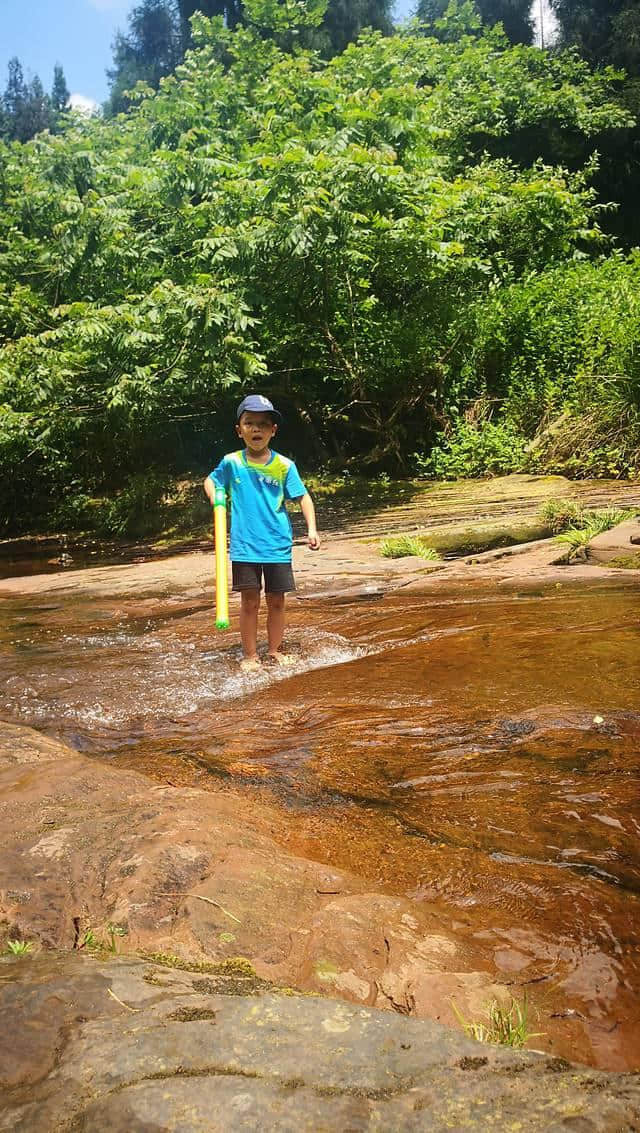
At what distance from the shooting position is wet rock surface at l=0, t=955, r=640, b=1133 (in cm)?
92

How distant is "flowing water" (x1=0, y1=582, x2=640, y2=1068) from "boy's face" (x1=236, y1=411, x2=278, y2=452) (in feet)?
3.94

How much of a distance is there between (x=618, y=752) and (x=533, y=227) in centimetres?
1500

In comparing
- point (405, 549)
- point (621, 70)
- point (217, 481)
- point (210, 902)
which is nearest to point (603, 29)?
point (621, 70)

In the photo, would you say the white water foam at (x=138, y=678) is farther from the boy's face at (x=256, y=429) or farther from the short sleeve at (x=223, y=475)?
the boy's face at (x=256, y=429)

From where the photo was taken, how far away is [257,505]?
4750 millimetres

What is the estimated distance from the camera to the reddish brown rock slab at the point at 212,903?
165 centimetres

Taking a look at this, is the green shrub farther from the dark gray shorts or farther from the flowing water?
the dark gray shorts

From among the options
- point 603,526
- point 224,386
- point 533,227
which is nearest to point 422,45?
point 533,227

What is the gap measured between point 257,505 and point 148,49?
3690 centimetres

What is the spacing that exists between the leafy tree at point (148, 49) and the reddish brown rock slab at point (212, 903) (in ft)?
120

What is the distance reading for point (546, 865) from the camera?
2.12 m

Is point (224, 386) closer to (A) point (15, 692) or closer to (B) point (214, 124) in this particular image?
(A) point (15, 692)

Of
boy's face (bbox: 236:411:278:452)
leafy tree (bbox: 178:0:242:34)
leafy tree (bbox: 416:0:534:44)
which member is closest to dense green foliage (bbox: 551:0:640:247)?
leafy tree (bbox: 416:0:534:44)

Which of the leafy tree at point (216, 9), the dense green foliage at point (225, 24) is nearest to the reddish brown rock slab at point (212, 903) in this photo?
the dense green foliage at point (225, 24)
